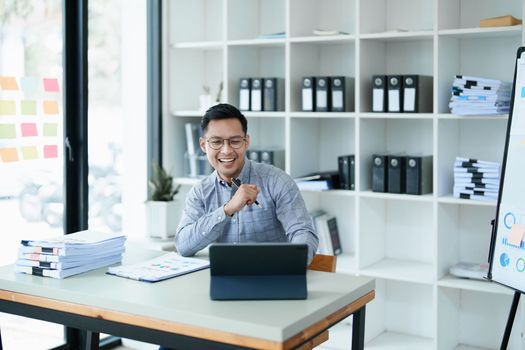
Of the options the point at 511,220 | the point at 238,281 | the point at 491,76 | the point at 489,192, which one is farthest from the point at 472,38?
the point at 238,281

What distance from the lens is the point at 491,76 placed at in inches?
154

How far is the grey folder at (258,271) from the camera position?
7.25ft

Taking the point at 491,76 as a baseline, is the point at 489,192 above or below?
below

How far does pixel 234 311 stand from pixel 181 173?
8.95 feet

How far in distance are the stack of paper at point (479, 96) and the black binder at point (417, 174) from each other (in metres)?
0.33

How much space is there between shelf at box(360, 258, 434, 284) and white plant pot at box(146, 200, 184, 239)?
1158mm

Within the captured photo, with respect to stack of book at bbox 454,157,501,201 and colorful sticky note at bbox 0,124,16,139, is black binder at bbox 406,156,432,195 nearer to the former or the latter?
stack of book at bbox 454,157,501,201

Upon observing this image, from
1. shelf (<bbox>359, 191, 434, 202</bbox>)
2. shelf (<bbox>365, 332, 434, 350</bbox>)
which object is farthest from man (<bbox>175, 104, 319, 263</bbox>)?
shelf (<bbox>365, 332, 434, 350</bbox>)

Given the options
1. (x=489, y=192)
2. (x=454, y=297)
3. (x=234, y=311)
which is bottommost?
(x=454, y=297)

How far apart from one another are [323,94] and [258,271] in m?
2.06

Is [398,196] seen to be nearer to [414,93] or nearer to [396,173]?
[396,173]

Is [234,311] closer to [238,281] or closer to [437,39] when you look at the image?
[238,281]

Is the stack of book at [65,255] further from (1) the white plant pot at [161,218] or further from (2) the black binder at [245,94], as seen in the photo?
(2) the black binder at [245,94]

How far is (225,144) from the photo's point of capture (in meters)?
2.98
